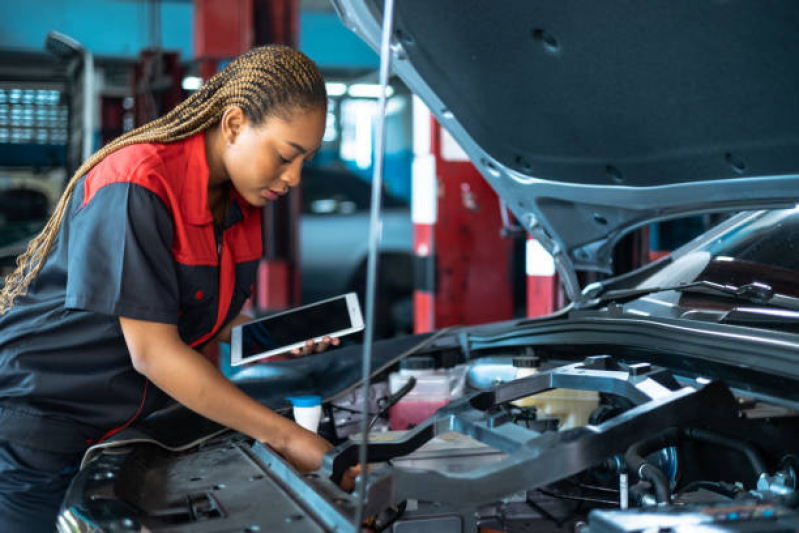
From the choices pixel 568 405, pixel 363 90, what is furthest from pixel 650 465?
pixel 363 90

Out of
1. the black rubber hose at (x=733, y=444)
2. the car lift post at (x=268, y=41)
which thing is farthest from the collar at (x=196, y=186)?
the car lift post at (x=268, y=41)

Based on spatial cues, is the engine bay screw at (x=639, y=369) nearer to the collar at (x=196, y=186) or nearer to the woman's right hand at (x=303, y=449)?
the woman's right hand at (x=303, y=449)

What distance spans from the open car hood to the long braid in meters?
0.16

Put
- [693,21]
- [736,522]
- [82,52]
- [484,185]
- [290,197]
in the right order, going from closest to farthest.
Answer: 1. [736,522]
2. [693,21]
3. [484,185]
4. [290,197]
5. [82,52]

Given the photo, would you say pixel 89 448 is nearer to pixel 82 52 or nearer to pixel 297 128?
pixel 297 128

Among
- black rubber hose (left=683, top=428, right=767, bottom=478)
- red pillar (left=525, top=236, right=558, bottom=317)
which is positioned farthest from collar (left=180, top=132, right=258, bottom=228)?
red pillar (left=525, top=236, right=558, bottom=317)

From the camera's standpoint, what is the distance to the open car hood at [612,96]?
1148mm

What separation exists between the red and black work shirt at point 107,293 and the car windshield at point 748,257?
101cm

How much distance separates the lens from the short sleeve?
1.32 metres

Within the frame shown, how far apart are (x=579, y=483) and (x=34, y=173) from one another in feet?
20.2

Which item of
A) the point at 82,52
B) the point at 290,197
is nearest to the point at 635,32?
the point at 290,197

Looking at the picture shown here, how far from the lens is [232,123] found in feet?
4.77

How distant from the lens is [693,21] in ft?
3.66

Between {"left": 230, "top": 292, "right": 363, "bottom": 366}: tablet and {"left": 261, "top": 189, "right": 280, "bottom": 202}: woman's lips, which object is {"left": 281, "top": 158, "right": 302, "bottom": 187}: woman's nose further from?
{"left": 230, "top": 292, "right": 363, "bottom": 366}: tablet
